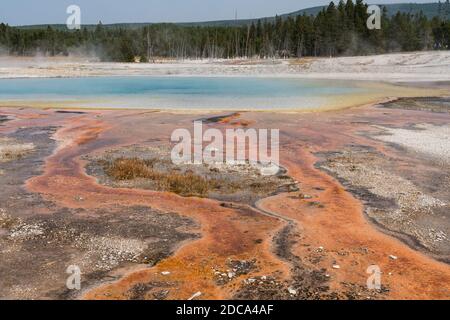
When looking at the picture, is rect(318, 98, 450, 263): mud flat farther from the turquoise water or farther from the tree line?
the tree line

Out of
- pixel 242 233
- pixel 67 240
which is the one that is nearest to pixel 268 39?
pixel 242 233

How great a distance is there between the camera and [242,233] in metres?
10.2

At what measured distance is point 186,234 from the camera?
10117 mm

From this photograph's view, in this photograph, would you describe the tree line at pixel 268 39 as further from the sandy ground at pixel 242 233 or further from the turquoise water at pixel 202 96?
the sandy ground at pixel 242 233

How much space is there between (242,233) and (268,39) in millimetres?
96769

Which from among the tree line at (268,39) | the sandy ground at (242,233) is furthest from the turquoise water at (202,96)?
the tree line at (268,39)

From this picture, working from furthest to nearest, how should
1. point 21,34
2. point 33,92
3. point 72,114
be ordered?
point 21,34, point 33,92, point 72,114

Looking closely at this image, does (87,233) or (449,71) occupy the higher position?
(449,71)

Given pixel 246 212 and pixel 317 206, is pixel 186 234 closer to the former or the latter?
pixel 246 212

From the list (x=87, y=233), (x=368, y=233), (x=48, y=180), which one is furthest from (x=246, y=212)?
(x=48, y=180)

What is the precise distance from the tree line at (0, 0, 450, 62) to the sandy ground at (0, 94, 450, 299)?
77.9 metres

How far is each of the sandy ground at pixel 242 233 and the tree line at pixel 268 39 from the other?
77.9 metres
